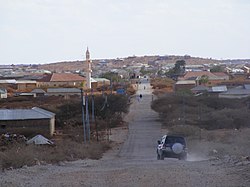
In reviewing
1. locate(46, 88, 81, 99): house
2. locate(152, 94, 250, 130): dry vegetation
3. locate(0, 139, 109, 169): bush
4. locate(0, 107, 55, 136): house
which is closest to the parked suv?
locate(0, 139, 109, 169): bush

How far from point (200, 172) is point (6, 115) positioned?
47.3 meters

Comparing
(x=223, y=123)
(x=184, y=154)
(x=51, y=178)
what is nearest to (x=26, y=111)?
(x=223, y=123)

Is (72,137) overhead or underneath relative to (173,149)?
underneath

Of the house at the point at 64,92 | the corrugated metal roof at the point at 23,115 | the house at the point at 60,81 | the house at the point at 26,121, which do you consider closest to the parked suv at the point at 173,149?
the house at the point at 26,121

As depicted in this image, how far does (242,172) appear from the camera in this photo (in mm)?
19031

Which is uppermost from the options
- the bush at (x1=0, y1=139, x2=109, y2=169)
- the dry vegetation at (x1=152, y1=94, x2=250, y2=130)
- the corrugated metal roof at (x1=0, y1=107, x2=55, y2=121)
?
the bush at (x1=0, y1=139, x2=109, y2=169)

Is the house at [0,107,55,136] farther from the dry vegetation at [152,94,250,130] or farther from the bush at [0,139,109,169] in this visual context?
the bush at [0,139,109,169]

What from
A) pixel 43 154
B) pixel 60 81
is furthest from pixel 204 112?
pixel 60 81

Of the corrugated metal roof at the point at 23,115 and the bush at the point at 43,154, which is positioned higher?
the bush at the point at 43,154

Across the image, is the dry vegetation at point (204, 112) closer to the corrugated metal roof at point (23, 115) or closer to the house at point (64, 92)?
the corrugated metal roof at point (23, 115)

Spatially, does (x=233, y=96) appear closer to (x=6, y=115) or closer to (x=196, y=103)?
(x=196, y=103)

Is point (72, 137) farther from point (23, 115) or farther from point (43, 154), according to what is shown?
point (43, 154)

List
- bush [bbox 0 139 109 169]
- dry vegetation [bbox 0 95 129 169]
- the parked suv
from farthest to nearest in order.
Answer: the parked suv < dry vegetation [bbox 0 95 129 169] < bush [bbox 0 139 109 169]

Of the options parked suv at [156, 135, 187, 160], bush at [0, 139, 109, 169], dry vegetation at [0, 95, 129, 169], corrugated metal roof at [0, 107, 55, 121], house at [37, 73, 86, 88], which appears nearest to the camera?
bush at [0, 139, 109, 169]
